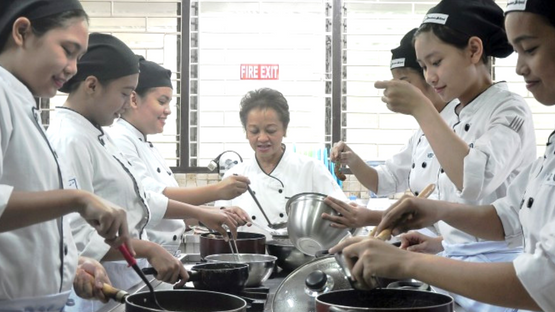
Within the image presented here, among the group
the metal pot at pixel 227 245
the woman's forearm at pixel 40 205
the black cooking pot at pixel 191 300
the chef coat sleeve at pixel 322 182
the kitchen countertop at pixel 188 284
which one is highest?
the woman's forearm at pixel 40 205

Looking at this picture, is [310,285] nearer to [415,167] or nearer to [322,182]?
[415,167]

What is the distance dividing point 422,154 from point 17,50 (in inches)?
59.7

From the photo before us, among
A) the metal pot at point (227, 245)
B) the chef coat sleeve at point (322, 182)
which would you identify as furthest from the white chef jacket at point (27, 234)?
the chef coat sleeve at point (322, 182)

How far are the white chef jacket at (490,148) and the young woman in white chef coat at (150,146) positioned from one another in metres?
1.12

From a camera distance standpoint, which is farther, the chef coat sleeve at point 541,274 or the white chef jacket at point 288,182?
the white chef jacket at point 288,182

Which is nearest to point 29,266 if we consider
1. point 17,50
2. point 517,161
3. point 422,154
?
point 17,50

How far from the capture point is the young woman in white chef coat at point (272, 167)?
3301 mm

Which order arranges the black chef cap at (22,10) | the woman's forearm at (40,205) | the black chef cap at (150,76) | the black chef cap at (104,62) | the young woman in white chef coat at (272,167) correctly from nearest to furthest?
1. the woman's forearm at (40,205)
2. the black chef cap at (22,10)
3. the black chef cap at (104,62)
4. the black chef cap at (150,76)
5. the young woman in white chef coat at (272,167)

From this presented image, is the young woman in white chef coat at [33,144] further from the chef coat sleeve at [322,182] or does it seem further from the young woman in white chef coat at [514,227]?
the chef coat sleeve at [322,182]

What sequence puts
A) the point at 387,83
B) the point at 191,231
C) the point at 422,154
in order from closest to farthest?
the point at 387,83, the point at 422,154, the point at 191,231

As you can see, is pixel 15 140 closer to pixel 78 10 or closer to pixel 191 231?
pixel 78 10

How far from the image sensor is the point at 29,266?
1.38m

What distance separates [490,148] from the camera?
1.79 m

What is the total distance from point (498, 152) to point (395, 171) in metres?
1.19
